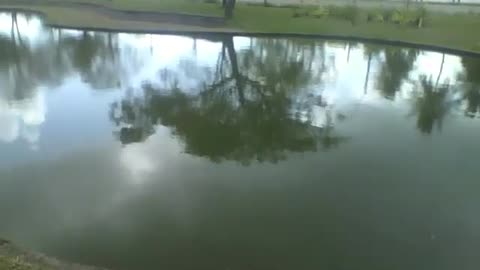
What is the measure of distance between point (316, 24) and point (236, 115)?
12.7m

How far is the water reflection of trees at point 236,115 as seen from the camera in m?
10.3

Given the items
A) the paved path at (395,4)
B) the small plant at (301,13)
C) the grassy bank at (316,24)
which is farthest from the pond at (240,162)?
the paved path at (395,4)

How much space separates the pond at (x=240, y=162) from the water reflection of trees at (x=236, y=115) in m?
0.06

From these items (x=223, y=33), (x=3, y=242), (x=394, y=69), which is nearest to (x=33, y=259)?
(x=3, y=242)

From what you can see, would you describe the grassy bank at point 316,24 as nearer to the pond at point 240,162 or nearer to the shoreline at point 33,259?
the pond at point 240,162

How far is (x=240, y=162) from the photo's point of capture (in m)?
9.51

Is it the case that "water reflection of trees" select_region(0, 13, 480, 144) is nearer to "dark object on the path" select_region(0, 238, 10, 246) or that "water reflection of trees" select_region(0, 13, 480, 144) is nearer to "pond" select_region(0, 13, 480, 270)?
"pond" select_region(0, 13, 480, 270)

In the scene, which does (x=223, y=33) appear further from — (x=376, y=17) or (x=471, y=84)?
(x=471, y=84)

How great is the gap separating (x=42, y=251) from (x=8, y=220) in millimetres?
1087

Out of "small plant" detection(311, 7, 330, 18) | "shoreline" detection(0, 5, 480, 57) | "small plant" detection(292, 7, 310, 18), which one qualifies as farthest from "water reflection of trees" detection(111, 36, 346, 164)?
"small plant" detection(292, 7, 310, 18)

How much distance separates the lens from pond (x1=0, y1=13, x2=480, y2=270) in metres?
6.69

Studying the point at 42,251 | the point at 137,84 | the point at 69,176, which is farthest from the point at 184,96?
the point at 42,251

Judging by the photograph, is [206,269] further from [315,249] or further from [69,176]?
[69,176]

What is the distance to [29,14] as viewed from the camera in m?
28.5
